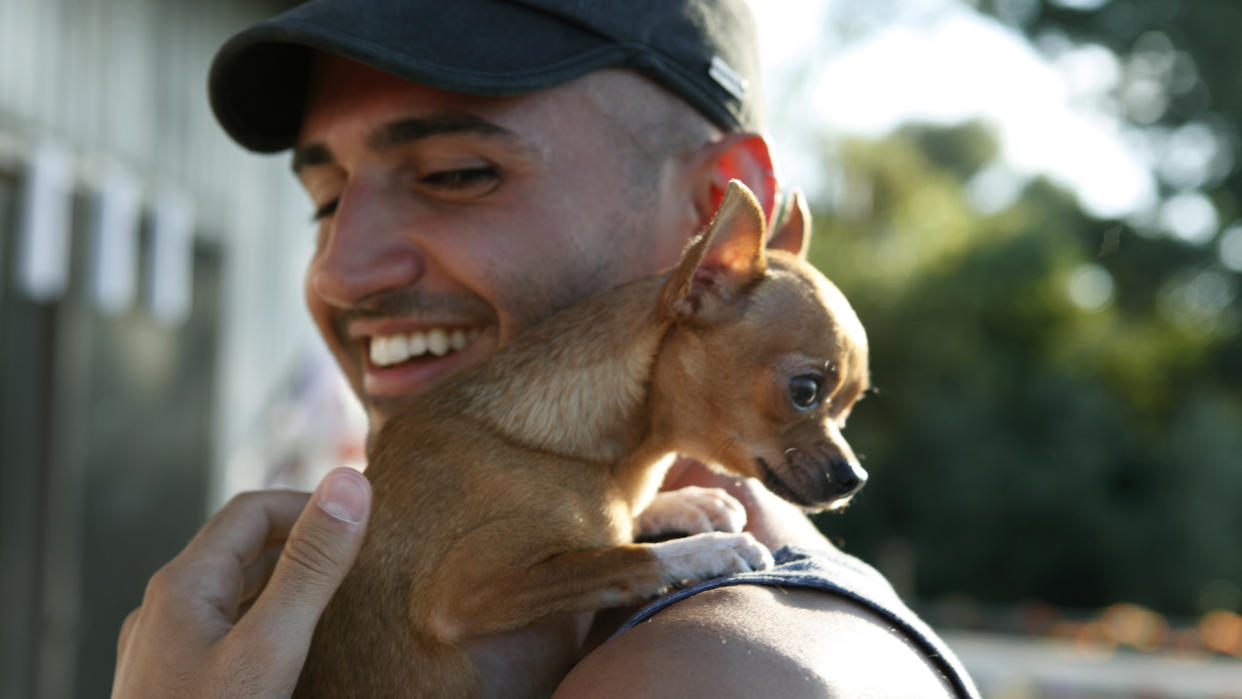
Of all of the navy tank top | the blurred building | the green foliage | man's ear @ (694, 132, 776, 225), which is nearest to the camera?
the navy tank top

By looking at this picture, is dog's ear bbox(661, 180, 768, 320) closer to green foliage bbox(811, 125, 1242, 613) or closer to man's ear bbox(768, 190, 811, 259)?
man's ear bbox(768, 190, 811, 259)


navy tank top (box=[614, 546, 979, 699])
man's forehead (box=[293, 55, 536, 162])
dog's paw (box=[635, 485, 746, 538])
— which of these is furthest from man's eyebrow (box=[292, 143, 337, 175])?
navy tank top (box=[614, 546, 979, 699])

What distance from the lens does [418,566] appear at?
1.88m

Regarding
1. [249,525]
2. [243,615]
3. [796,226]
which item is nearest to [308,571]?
[243,615]

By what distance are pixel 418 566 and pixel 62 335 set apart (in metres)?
5.31

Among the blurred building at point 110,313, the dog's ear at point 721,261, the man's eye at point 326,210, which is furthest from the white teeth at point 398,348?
the blurred building at point 110,313

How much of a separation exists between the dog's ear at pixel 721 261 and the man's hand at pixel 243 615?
2.16 feet

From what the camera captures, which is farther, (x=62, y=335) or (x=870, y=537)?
(x=870, y=537)

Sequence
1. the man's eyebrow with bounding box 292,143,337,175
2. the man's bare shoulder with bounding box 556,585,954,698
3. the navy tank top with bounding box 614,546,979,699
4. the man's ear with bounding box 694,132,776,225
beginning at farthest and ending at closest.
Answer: the man's eyebrow with bounding box 292,143,337,175 → the man's ear with bounding box 694,132,776,225 → the navy tank top with bounding box 614,546,979,699 → the man's bare shoulder with bounding box 556,585,954,698

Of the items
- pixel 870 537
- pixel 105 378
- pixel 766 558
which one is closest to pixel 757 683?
pixel 766 558

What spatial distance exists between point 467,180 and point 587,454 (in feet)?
2.19

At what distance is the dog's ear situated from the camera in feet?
6.37

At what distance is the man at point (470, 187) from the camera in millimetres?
2020

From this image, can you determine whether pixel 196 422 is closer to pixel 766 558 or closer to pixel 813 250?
pixel 766 558
